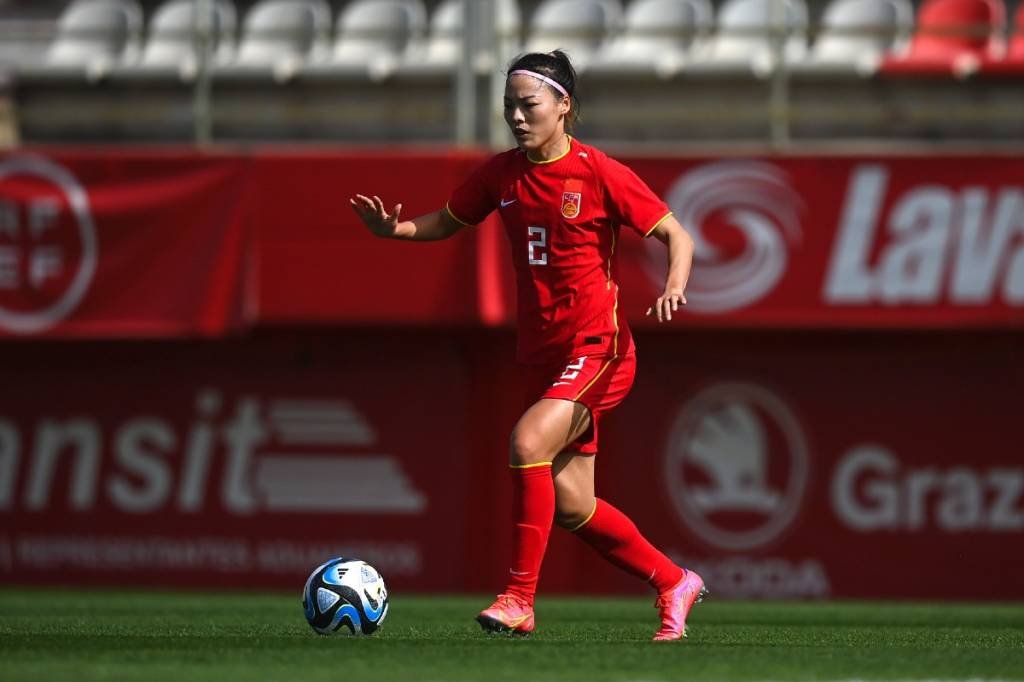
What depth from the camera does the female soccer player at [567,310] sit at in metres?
5.91

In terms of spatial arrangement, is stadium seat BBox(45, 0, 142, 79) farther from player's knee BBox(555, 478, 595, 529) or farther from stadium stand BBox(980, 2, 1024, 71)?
player's knee BBox(555, 478, 595, 529)

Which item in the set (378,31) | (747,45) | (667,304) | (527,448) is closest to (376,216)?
(527,448)

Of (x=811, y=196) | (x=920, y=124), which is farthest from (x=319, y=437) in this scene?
(x=920, y=124)

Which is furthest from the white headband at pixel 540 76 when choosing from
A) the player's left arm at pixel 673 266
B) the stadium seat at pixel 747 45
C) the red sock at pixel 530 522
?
the stadium seat at pixel 747 45

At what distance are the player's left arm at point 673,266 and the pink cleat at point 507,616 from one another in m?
1.06

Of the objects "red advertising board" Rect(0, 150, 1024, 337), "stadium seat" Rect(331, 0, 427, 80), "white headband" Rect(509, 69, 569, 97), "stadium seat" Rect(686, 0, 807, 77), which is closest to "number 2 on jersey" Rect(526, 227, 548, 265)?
"white headband" Rect(509, 69, 569, 97)

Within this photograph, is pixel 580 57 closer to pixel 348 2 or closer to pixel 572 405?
pixel 348 2

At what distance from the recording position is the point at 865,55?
14.4 m

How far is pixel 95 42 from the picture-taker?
15.7 metres

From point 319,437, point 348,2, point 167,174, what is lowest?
point 319,437

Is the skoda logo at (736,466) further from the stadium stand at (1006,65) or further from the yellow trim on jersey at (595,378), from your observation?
the yellow trim on jersey at (595,378)

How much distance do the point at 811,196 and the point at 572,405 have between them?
21.6 ft

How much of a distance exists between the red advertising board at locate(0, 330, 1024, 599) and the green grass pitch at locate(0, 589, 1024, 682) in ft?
13.3

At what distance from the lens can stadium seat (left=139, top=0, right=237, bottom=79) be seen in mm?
15181
